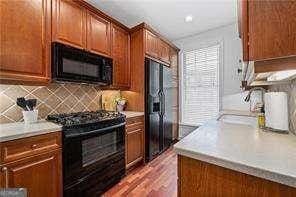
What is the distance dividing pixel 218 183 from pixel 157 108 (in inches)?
93.4

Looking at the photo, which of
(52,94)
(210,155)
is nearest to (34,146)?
(52,94)

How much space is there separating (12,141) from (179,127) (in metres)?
3.47

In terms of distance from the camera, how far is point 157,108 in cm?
318

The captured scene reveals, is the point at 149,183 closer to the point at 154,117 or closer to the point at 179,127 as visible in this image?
the point at 154,117

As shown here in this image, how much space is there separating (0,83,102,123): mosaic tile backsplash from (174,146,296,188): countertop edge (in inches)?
68.7

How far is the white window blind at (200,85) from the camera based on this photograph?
3760mm

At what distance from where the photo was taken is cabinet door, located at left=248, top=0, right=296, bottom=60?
2.12 feet

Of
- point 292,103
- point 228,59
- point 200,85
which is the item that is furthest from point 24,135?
point 228,59

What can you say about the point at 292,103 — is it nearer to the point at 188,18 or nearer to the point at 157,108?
the point at 157,108

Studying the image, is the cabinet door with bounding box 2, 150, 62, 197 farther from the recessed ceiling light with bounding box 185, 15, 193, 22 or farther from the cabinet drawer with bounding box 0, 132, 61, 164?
the recessed ceiling light with bounding box 185, 15, 193, 22

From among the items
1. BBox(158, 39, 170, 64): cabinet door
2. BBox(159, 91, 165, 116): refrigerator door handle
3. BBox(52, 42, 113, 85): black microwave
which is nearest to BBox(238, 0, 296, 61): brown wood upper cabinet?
BBox(52, 42, 113, 85): black microwave

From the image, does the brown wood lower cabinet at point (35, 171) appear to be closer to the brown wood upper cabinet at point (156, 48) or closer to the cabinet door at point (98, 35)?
the cabinet door at point (98, 35)

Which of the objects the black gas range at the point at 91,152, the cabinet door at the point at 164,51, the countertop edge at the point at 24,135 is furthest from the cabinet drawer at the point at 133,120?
the cabinet door at the point at 164,51

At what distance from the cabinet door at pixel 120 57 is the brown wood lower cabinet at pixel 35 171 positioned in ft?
4.58
